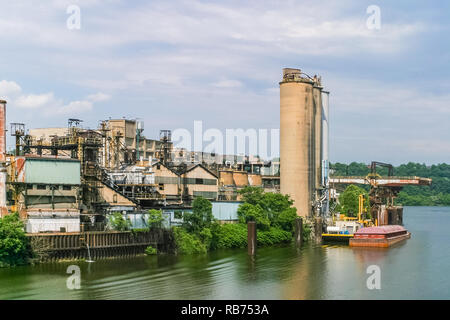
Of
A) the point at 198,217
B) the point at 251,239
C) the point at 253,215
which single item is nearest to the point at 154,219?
the point at 198,217

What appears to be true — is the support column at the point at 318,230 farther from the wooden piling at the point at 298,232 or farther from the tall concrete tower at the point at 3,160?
the tall concrete tower at the point at 3,160

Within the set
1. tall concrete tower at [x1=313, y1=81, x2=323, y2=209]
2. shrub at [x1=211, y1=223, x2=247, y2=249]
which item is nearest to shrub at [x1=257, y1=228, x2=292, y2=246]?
shrub at [x1=211, y1=223, x2=247, y2=249]

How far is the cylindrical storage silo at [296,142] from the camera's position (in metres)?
91.2

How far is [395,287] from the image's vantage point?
49875mm

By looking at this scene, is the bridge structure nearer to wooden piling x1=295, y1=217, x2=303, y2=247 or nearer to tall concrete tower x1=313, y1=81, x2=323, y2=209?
tall concrete tower x1=313, y1=81, x2=323, y2=209

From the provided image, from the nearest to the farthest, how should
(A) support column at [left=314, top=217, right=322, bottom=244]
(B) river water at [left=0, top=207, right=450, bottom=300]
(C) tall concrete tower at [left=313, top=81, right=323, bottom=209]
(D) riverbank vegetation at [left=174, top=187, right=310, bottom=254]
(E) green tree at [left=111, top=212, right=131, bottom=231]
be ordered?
(B) river water at [left=0, top=207, right=450, bottom=300] < (E) green tree at [left=111, top=212, right=131, bottom=231] < (D) riverbank vegetation at [left=174, top=187, right=310, bottom=254] < (A) support column at [left=314, top=217, right=322, bottom=244] < (C) tall concrete tower at [left=313, top=81, right=323, bottom=209]

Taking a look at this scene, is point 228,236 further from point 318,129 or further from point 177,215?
point 318,129

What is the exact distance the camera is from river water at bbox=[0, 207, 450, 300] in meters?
45.7

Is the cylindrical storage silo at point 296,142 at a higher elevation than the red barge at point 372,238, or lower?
higher

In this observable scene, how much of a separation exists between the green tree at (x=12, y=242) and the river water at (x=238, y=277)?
1267 millimetres

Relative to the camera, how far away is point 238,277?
174 feet
